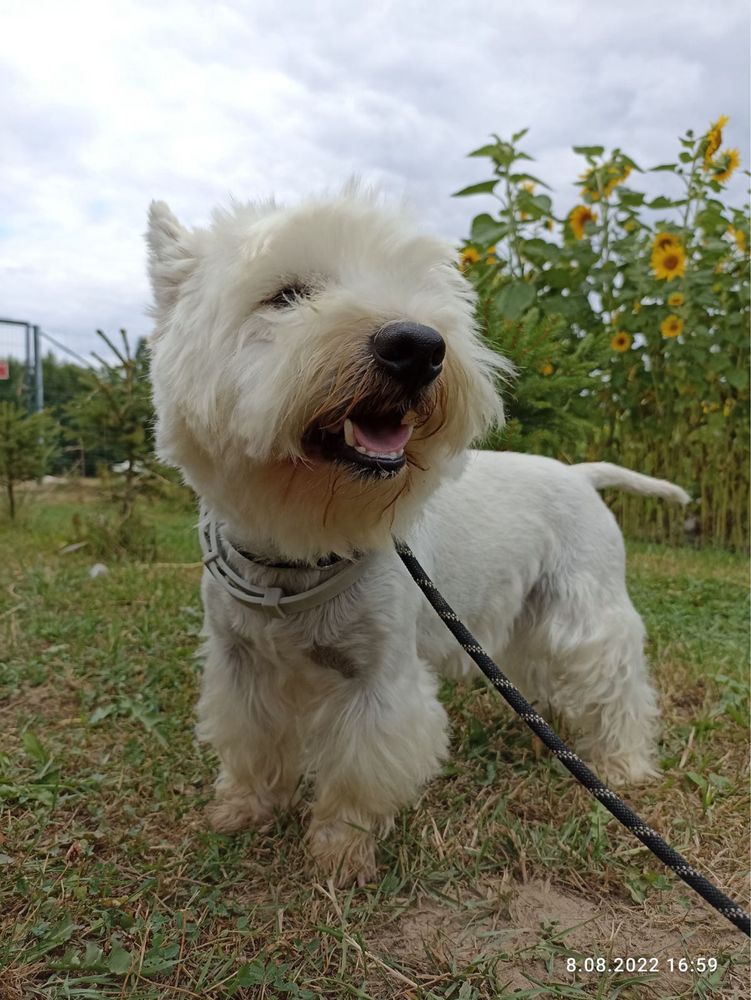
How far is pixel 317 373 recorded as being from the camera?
164 cm

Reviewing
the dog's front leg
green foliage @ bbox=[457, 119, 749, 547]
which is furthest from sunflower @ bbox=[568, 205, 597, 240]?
the dog's front leg

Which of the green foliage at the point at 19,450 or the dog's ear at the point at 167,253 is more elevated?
the dog's ear at the point at 167,253

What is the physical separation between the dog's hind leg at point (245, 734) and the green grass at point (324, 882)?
9 centimetres

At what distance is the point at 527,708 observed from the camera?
6.10ft

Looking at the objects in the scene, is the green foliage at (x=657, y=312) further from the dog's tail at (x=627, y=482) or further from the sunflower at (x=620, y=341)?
the dog's tail at (x=627, y=482)

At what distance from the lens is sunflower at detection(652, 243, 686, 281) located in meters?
6.35

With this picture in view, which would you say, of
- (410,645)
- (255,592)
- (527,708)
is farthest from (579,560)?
(255,592)

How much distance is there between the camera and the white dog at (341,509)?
1733 mm

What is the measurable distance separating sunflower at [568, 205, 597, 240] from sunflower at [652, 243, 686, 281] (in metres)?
0.68

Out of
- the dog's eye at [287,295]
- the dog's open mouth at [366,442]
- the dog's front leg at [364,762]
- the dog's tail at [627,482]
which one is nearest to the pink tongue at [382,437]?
the dog's open mouth at [366,442]

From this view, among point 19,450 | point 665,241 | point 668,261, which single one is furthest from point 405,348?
point 19,450

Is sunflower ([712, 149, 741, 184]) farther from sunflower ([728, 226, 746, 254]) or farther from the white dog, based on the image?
the white dog
